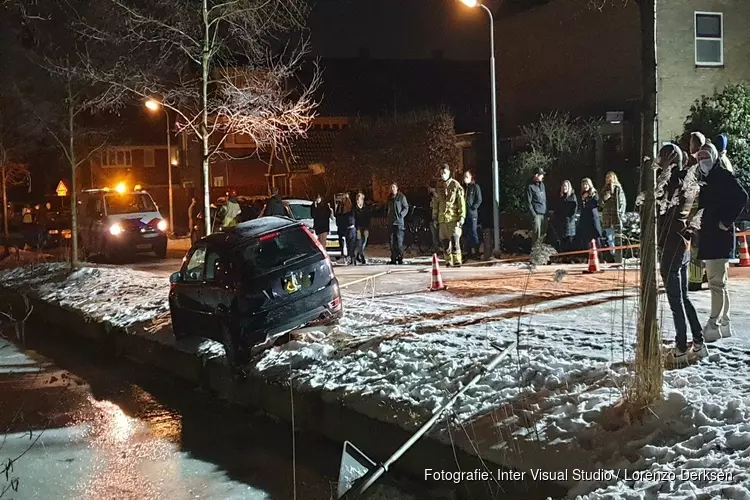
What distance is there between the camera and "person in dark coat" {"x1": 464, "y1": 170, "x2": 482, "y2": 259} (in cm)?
1820

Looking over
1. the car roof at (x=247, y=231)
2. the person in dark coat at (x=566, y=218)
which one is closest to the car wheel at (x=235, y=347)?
the car roof at (x=247, y=231)

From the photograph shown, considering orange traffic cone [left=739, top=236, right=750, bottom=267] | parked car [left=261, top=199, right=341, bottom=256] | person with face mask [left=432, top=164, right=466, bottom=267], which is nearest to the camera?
orange traffic cone [left=739, top=236, right=750, bottom=267]

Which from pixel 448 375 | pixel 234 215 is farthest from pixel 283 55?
pixel 448 375

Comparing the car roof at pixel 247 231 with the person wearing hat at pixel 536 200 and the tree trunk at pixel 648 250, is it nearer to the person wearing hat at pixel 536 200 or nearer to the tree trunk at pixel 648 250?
the tree trunk at pixel 648 250

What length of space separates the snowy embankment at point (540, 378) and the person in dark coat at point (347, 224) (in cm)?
→ 536

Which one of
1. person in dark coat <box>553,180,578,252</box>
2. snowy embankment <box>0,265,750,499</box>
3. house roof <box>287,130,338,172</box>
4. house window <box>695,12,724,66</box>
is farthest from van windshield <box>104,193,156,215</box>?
house window <box>695,12,724,66</box>

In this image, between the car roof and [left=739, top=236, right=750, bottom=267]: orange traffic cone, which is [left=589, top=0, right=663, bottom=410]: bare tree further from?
[left=739, top=236, right=750, bottom=267]: orange traffic cone

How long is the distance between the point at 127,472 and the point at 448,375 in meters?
3.05

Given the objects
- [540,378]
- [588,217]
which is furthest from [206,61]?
[540,378]

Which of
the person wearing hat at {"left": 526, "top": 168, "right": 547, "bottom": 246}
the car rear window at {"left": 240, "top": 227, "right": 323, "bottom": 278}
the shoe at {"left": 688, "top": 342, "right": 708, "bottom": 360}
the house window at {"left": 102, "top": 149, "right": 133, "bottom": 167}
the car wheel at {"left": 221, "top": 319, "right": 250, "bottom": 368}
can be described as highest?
the house window at {"left": 102, "top": 149, "right": 133, "bottom": 167}

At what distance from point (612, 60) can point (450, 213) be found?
11843mm

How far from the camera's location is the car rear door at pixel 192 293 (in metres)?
10.7

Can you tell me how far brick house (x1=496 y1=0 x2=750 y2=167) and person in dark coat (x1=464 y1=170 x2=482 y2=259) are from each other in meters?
6.01

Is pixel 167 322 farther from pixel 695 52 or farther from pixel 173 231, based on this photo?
pixel 173 231
